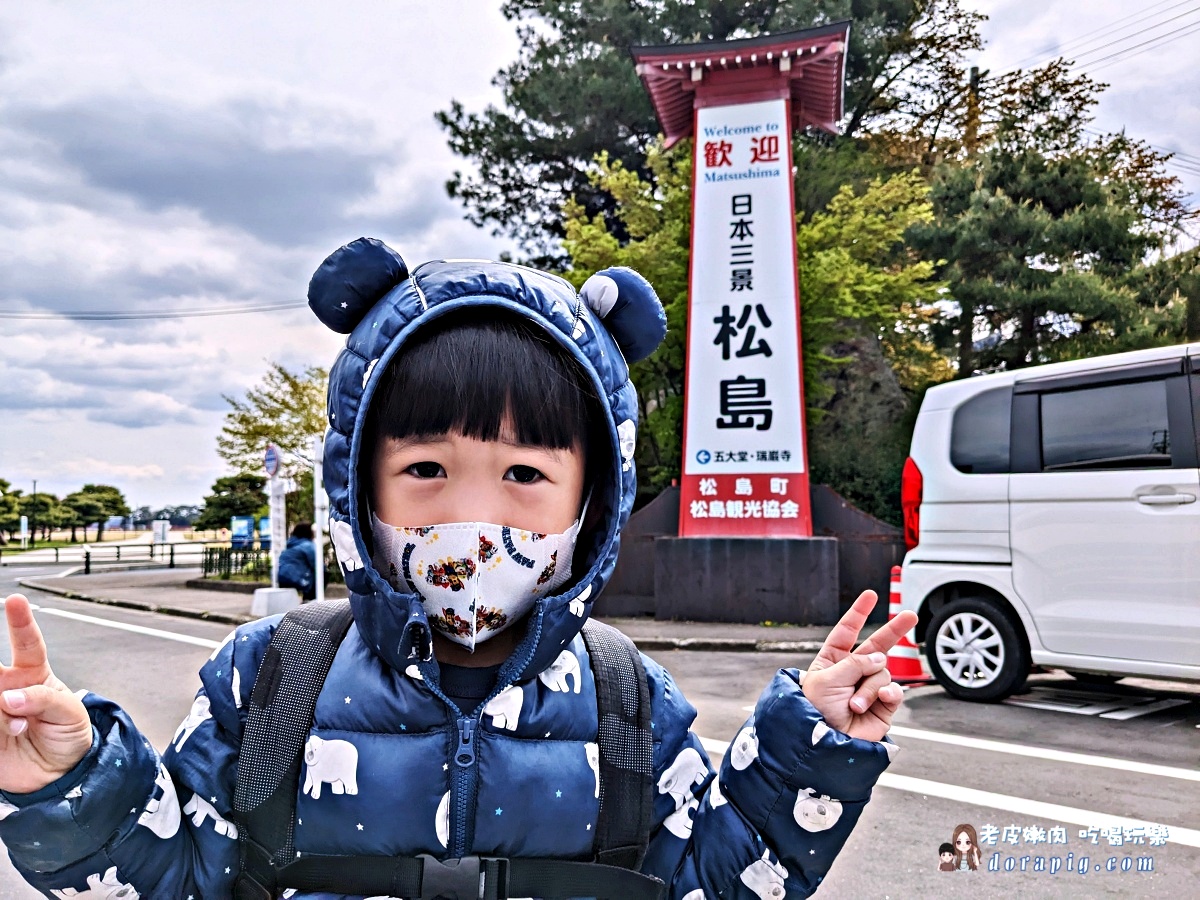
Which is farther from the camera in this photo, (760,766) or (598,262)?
(598,262)

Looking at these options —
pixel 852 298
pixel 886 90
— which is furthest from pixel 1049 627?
pixel 886 90

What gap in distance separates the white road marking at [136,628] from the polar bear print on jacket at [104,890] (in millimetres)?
9390

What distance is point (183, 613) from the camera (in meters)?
14.8

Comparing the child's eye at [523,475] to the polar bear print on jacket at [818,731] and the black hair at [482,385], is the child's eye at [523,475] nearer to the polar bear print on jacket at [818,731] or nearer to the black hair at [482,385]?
the black hair at [482,385]

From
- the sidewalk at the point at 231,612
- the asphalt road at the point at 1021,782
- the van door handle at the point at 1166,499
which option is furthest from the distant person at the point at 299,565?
the van door handle at the point at 1166,499

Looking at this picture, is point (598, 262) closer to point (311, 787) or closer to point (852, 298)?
point (852, 298)

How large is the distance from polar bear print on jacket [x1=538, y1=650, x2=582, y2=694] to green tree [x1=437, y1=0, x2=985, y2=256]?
16689 millimetres

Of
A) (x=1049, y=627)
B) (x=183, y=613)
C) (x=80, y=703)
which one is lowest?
(x=183, y=613)

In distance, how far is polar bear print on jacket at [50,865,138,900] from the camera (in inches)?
49.9

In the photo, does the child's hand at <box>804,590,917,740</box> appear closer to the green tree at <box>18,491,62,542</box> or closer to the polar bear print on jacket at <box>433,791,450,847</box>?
the polar bear print on jacket at <box>433,791,450,847</box>

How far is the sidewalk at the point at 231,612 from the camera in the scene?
9.63 m

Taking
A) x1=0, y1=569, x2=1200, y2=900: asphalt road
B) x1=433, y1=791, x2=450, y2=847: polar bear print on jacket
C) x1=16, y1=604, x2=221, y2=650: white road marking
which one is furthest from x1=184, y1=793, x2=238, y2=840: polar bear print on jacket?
x1=16, y1=604, x2=221, y2=650: white road marking

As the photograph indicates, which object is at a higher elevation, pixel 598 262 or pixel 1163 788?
pixel 598 262

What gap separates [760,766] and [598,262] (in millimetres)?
13180
